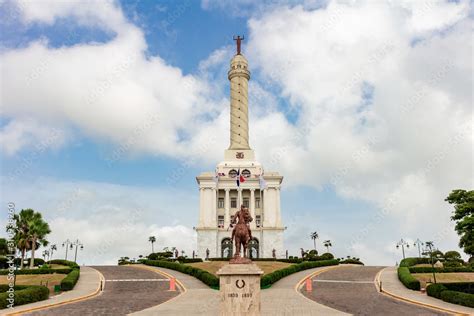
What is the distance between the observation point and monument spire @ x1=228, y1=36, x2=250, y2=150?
87000mm

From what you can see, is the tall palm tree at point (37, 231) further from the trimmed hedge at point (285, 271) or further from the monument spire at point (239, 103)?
the monument spire at point (239, 103)

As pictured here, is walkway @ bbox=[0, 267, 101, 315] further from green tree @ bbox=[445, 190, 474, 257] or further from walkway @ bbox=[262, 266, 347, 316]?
green tree @ bbox=[445, 190, 474, 257]

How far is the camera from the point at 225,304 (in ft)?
60.0

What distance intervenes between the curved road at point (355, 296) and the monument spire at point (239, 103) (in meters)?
42.2

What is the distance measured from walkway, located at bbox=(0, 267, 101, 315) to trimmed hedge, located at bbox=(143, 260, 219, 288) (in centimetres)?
954

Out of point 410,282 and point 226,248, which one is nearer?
point 410,282

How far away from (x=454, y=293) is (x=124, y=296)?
25313 millimetres

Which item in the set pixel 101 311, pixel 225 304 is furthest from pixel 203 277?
pixel 225 304

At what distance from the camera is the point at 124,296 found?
33.7m

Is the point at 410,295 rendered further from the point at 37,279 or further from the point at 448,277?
the point at 37,279

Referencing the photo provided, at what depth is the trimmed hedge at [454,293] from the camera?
93.1 ft

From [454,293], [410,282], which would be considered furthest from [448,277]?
[454,293]

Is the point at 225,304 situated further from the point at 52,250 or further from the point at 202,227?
the point at 52,250

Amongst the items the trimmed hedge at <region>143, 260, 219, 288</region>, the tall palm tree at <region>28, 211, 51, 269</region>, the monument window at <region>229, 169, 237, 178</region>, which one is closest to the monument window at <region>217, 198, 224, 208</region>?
the monument window at <region>229, 169, 237, 178</region>
